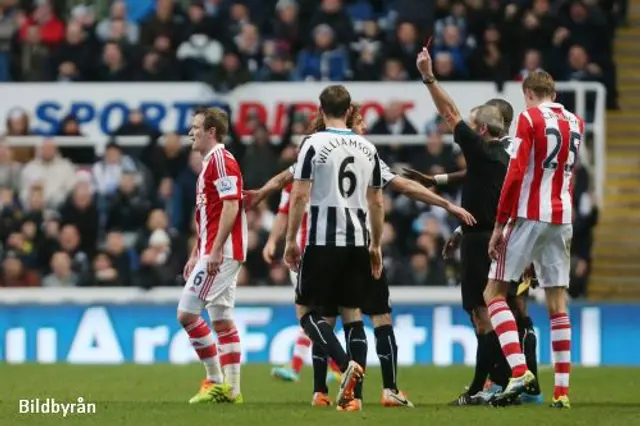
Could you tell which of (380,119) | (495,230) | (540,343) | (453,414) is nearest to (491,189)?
(495,230)

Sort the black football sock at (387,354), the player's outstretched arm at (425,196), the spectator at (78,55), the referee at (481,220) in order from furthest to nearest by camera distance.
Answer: the spectator at (78,55) < the referee at (481,220) < the player's outstretched arm at (425,196) < the black football sock at (387,354)

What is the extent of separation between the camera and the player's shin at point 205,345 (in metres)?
13.7

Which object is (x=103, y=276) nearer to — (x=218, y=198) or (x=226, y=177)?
(x=218, y=198)

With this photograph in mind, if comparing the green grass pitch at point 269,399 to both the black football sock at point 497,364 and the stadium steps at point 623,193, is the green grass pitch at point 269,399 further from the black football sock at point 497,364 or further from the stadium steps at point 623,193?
the stadium steps at point 623,193

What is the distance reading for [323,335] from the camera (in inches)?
502

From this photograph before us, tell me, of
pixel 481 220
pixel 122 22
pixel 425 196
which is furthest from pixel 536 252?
pixel 122 22

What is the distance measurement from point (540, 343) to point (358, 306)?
8.12m

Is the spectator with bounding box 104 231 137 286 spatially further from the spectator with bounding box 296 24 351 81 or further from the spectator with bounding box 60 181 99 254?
the spectator with bounding box 296 24 351 81

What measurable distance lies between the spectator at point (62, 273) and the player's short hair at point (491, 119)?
9.47m

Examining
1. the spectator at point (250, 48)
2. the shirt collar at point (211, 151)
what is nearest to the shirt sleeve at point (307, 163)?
the shirt collar at point (211, 151)

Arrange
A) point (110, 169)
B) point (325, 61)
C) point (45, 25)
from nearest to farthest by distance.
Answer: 1. point (110, 169)
2. point (325, 61)
3. point (45, 25)

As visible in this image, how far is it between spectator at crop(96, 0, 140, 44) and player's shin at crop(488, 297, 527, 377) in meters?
12.7

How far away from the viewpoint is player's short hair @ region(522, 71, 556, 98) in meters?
12.8

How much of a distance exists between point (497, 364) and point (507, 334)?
111cm
